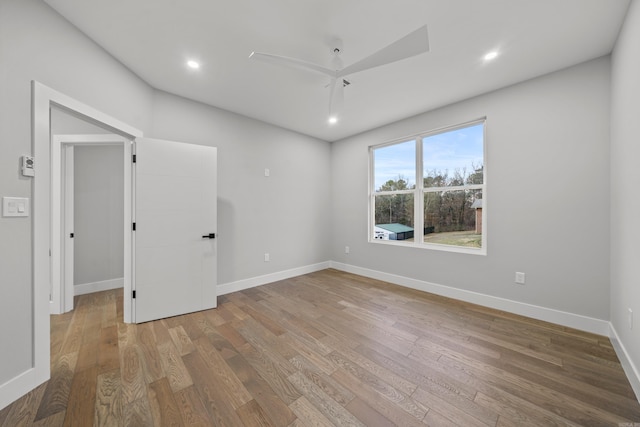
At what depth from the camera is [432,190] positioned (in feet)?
11.4

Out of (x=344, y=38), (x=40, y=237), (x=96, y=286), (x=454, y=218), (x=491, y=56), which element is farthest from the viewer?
(x=96, y=286)

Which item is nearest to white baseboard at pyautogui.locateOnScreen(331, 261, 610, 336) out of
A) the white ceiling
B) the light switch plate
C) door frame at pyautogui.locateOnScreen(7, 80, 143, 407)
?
the white ceiling

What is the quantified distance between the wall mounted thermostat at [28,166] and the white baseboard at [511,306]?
411 centimetres

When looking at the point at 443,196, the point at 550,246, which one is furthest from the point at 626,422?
the point at 443,196

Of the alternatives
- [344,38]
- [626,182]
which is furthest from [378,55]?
[626,182]

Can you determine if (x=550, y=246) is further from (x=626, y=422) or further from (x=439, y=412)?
(x=439, y=412)

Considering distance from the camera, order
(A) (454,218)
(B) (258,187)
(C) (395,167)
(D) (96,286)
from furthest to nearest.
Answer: (C) (395,167) → (B) (258,187) → (D) (96,286) → (A) (454,218)

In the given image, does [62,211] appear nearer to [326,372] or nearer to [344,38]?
[326,372]

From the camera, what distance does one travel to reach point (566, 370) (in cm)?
172

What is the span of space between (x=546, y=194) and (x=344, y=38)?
267cm

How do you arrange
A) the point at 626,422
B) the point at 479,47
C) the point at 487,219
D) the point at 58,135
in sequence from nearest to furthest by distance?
the point at 626,422
the point at 479,47
the point at 58,135
the point at 487,219

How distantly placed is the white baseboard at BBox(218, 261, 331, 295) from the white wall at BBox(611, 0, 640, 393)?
148 inches

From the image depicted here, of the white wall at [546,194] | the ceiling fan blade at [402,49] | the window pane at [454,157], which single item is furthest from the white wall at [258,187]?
the white wall at [546,194]

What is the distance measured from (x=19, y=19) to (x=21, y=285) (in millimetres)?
1745
